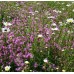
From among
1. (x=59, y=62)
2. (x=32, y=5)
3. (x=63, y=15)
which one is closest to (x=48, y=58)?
(x=59, y=62)

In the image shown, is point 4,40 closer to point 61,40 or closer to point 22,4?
point 61,40

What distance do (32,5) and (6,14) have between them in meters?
0.71

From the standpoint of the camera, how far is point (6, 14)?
579cm

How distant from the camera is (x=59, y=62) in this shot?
4.12 meters

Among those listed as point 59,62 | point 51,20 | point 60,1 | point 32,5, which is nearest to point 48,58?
Result: point 59,62

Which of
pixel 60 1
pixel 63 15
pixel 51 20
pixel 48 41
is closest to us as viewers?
pixel 48 41

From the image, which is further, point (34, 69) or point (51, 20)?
point (51, 20)

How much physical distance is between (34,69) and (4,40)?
64cm

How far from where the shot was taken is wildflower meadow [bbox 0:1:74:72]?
4078 mm

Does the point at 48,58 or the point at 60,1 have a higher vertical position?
the point at 60,1

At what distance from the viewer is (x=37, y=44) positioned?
4328 millimetres

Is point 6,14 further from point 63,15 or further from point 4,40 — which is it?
point 4,40

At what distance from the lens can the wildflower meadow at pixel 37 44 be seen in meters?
4.08

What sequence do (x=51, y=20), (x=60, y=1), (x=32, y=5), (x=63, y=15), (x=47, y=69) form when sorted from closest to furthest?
(x=47, y=69), (x=51, y=20), (x=63, y=15), (x=32, y=5), (x=60, y=1)
